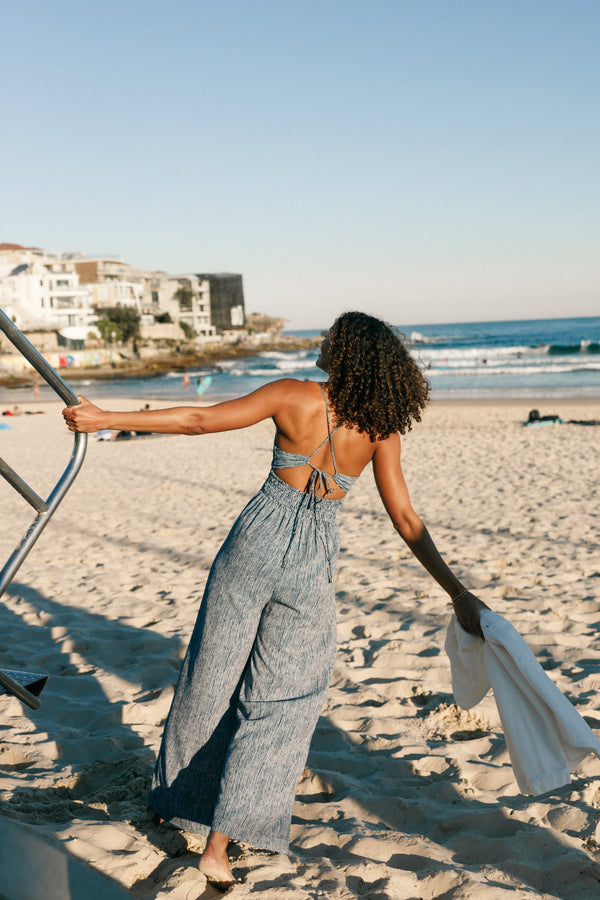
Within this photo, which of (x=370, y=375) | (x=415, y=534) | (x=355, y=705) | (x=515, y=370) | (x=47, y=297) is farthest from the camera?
(x=47, y=297)

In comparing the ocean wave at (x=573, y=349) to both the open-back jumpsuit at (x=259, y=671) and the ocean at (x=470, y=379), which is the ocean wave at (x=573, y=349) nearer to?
the ocean at (x=470, y=379)

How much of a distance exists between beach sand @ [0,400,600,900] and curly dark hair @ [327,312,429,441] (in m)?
1.31

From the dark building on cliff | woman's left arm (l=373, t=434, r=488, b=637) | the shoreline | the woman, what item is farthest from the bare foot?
the dark building on cliff

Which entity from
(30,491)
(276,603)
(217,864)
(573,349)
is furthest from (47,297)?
(217,864)

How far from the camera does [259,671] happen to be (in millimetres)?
2111

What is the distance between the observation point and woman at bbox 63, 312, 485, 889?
2066 millimetres

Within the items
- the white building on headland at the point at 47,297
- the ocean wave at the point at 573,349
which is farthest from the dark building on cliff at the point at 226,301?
the ocean wave at the point at 573,349

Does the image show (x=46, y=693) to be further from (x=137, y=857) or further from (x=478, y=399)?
(x=478, y=399)

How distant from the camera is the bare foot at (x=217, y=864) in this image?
6.48 ft

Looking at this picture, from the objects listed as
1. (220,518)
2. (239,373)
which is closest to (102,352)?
(239,373)

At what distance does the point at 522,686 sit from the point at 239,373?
146 feet

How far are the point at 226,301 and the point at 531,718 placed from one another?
117397 millimetres

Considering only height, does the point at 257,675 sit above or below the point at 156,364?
below

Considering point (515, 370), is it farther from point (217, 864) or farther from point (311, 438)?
point (217, 864)
